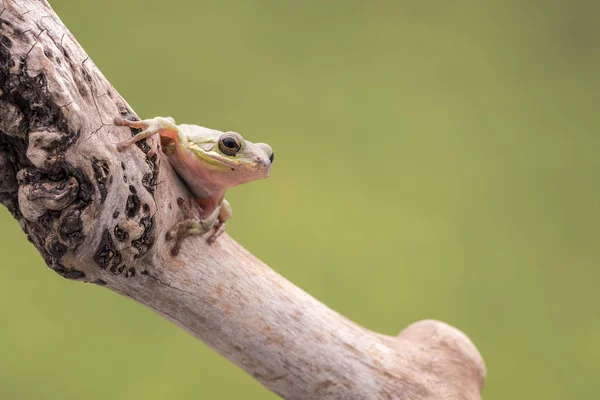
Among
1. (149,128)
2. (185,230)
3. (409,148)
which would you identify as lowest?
(185,230)

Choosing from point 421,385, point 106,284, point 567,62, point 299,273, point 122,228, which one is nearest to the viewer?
point 122,228

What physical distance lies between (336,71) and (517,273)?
6.17ft

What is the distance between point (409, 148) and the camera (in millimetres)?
4531

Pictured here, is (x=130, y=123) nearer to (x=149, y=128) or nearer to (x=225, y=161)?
(x=149, y=128)

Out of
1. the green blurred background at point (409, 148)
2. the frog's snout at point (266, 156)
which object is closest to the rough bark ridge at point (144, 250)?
the frog's snout at point (266, 156)

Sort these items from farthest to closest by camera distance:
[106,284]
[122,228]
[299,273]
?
1. [299,273]
2. [106,284]
3. [122,228]

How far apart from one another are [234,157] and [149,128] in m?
0.31

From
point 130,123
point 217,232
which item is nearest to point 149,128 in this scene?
point 130,123

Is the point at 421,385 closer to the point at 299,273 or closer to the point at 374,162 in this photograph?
the point at 299,273

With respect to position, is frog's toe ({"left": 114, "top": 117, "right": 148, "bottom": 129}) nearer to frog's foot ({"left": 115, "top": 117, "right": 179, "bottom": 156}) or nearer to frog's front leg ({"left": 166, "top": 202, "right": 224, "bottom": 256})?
frog's foot ({"left": 115, "top": 117, "right": 179, "bottom": 156})

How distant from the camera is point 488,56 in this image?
4602 millimetres

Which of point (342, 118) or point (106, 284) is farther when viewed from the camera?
point (342, 118)

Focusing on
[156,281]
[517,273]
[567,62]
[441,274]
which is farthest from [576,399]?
[156,281]

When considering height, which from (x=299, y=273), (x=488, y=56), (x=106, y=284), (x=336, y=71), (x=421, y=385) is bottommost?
(x=106, y=284)
